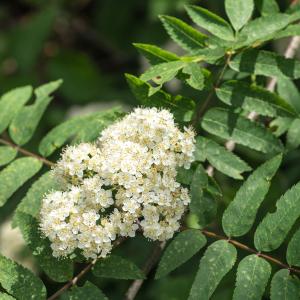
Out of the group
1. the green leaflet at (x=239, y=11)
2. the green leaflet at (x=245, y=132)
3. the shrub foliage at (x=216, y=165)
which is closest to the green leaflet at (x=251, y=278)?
the shrub foliage at (x=216, y=165)

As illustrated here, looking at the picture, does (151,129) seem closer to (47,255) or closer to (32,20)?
(47,255)

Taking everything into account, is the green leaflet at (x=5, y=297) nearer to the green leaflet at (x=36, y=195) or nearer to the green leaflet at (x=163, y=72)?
the green leaflet at (x=36, y=195)

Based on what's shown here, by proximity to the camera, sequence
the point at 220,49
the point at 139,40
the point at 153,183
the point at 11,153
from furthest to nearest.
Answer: the point at 139,40, the point at 11,153, the point at 220,49, the point at 153,183

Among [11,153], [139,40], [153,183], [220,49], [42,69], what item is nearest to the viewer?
[153,183]

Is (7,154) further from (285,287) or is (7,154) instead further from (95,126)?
(285,287)

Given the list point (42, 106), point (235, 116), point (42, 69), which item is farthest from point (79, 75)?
point (235, 116)

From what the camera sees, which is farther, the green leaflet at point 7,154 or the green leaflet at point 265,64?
the green leaflet at point 7,154
